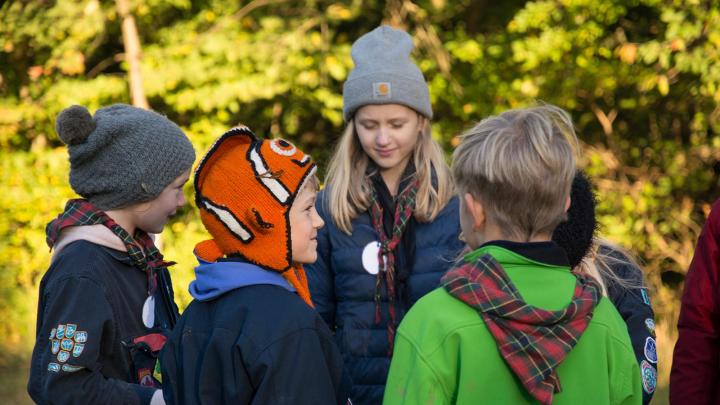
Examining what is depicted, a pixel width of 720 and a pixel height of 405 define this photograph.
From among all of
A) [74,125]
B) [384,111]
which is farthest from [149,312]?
[384,111]

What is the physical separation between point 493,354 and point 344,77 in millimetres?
7981

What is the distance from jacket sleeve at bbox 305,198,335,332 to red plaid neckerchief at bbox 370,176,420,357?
0.19 meters

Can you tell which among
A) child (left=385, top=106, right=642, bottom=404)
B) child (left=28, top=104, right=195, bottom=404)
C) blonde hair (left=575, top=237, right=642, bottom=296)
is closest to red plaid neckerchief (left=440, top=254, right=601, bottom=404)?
child (left=385, top=106, right=642, bottom=404)

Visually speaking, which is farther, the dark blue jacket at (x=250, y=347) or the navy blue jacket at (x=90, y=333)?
the navy blue jacket at (x=90, y=333)

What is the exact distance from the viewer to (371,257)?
11.6ft

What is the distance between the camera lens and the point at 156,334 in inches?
120

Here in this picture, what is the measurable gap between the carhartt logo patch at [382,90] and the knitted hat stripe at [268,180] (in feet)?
4.18

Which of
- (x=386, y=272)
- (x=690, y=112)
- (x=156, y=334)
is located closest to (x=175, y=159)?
(x=156, y=334)

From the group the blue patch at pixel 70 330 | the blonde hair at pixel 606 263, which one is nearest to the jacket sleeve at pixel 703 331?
the blonde hair at pixel 606 263

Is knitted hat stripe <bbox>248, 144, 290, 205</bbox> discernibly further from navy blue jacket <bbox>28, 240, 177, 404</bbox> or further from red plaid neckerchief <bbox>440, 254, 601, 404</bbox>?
navy blue jacket <bbox>28, 240, 177, 404</bbox>

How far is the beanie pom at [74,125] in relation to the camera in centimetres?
305

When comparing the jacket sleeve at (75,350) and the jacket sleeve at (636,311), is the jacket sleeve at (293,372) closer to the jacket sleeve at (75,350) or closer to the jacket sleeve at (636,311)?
the jacket sleeve at (75,350)

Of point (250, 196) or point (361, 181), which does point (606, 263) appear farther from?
point (250, 196)

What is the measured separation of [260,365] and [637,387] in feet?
3.00
